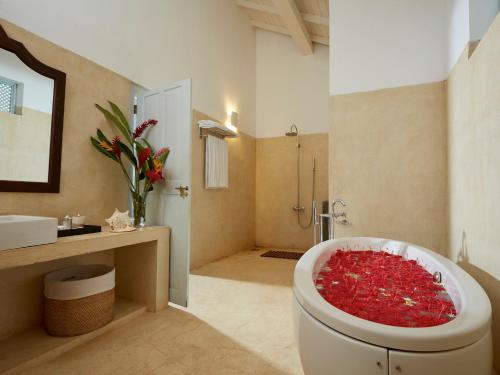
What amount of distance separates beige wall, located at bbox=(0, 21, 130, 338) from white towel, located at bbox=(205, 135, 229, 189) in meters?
1.20

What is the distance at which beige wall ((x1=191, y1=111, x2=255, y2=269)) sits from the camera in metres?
3.34

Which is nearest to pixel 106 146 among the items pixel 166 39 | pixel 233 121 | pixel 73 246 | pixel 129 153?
pixel 129 153

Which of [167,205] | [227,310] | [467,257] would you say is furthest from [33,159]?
[467,257]

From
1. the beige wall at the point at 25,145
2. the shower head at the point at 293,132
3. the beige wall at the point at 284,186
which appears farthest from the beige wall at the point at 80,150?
the beige wall at the point at 284,186

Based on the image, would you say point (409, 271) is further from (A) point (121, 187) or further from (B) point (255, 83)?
(B) point (255, 83)

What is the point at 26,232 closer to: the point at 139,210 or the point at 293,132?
the point at 139,210

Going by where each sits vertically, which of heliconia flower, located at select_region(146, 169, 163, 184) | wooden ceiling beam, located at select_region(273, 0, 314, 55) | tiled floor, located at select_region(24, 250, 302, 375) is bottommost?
tiled floor, located at select_region(24, 250, 302, 375)

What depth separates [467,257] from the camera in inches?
65.3

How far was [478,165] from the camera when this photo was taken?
151 cm

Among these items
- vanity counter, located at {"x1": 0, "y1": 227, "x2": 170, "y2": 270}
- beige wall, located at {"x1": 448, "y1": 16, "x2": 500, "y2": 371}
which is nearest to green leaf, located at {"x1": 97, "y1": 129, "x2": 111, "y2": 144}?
vanity counter, located at {"x1": 0, "y1": 227, "x2": 170, "y2": 270}

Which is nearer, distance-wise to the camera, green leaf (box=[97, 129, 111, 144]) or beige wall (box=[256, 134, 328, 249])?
green leaf (box=[97, 129, 111, 144])

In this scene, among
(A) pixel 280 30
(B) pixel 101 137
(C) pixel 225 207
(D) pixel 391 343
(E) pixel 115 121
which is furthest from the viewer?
(A) pixel 280 30

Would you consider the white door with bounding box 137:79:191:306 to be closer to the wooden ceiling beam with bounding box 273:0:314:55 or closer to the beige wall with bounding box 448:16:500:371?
the beige wall with bounding box 448:16:500:371

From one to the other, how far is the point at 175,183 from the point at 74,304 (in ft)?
3.29
